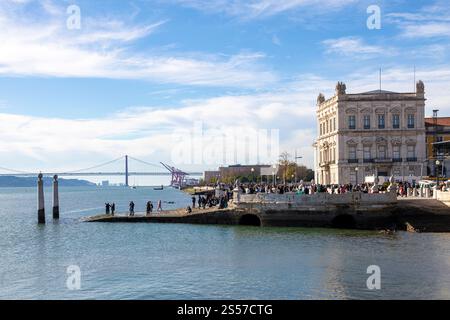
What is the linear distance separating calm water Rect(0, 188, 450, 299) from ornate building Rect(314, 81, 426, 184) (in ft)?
136

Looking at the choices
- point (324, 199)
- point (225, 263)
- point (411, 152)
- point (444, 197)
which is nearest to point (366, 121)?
point (411, 152)

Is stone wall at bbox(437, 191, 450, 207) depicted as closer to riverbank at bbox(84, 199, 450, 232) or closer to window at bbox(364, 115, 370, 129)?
riverbank at bbox(84, 199, 450, 232)

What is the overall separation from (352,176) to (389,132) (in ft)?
25.1

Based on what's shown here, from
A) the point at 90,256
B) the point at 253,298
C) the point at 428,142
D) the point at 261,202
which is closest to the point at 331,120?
the point at 428,142

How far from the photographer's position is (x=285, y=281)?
81.0 feet

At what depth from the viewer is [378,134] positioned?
271ft

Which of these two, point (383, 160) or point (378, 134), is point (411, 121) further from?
point (383, 160)

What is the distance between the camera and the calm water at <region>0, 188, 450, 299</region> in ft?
76.0

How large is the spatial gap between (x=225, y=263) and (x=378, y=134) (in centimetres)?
5749

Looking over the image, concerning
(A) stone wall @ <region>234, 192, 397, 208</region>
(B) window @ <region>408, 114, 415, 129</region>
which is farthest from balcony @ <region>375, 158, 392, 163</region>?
(A) stone wall @ <region>234, 192, 397, 208</region>

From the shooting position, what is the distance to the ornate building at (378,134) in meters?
81.5

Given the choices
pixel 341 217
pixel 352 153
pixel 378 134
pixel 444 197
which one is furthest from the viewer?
pixel 352 153

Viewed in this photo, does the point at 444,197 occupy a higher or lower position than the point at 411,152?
lower

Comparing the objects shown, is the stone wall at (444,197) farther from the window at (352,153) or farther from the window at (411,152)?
the window at (411,152)
